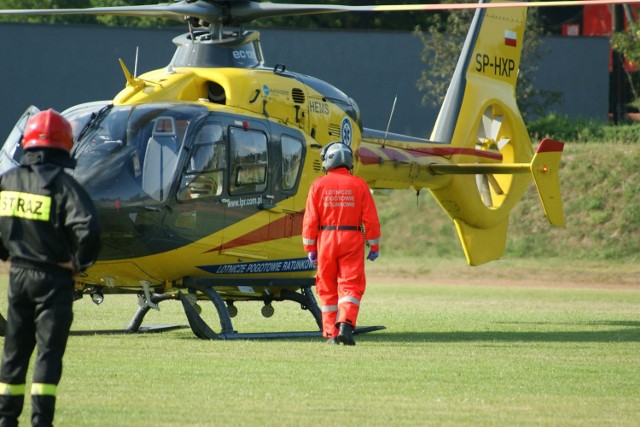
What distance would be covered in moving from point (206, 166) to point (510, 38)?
789 cm

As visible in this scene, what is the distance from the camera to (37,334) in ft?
24.2

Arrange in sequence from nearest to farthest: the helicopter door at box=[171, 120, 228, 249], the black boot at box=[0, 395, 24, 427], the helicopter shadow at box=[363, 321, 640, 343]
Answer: the black boot at box=[0, 395, 24, 427] < the helicopter door at box=[171, 120, 228, 249] < the helicopter shadow at box=[363, 321, 640, 343]

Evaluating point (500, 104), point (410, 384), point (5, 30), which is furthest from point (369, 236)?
point (5, 30)

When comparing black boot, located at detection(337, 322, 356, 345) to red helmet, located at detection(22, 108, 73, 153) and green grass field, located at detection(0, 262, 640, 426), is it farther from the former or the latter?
red helmet, located at detection(22, 108, 73, 153)

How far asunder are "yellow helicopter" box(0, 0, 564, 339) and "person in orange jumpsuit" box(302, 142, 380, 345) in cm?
115

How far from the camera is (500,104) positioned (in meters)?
18.8

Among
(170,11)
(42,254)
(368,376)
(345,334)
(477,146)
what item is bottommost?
(345,334)

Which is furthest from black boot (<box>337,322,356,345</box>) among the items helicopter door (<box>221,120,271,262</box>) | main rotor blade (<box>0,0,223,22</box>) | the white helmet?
main rotor blade (<box>0,0,223,22</box>)

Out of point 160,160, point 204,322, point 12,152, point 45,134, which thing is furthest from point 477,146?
point 45,134

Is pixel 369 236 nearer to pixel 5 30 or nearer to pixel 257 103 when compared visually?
pixel 257 103

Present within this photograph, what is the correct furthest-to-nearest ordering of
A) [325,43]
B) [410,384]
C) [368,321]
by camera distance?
[325,43] < [368,321] < [410,384]

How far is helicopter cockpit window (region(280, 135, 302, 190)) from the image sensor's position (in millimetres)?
14047

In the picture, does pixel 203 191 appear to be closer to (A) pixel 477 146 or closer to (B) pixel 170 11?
(B) pixel 170 11

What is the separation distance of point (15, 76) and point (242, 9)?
27709 mm
